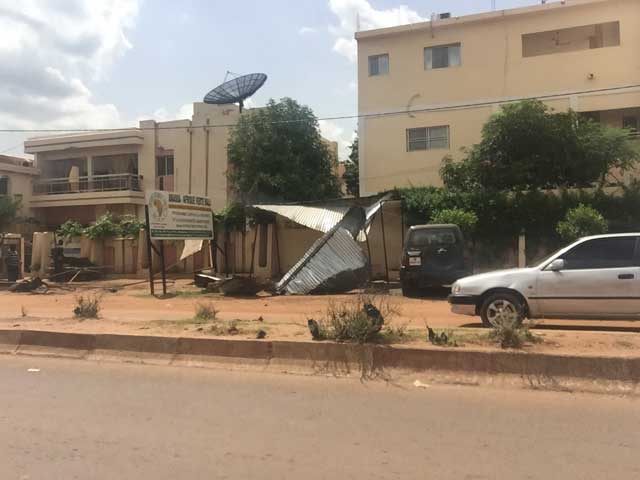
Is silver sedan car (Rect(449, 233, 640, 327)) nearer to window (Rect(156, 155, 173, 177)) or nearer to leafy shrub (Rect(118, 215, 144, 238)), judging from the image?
leafy shrub (Rect(118, 215, 144, 238))

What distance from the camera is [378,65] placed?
27.8m

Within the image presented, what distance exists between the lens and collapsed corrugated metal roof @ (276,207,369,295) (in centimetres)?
1578

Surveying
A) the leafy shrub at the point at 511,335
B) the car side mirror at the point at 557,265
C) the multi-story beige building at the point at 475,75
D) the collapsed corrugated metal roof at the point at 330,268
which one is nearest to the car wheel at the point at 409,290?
the collapsed corrugated metal roof at the point at 330,268

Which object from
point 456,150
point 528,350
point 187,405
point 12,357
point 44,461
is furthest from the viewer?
point 456,150

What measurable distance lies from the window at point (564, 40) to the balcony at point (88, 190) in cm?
2221

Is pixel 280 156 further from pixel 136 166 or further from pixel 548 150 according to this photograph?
pixel 548 150

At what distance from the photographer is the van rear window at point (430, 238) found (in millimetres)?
14742

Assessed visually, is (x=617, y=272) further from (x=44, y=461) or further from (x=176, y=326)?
(x=44, y=461)

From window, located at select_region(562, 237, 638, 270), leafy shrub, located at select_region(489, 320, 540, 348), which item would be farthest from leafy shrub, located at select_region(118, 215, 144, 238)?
leafy shrub, located at select_region(489, 320, 540, 348)

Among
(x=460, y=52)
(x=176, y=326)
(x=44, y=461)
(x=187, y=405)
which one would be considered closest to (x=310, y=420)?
(x=187, y=405)

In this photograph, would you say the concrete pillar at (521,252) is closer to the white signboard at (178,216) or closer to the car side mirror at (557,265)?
the car side mirror at (557,265)

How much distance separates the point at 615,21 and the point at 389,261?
1398cm

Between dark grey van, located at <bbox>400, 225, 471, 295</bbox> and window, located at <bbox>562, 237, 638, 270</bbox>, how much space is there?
5.49 m

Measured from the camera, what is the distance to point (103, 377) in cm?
702
